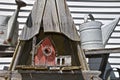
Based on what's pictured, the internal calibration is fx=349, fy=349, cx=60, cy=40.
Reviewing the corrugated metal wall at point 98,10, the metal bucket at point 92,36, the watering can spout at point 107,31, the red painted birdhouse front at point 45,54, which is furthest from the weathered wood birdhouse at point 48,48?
the corrugated metal wall at point 98,10

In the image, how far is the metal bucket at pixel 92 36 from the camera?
529cm

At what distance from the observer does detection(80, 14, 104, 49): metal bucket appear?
529 centimetres

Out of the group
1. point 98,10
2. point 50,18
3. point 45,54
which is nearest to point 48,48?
point 45,54

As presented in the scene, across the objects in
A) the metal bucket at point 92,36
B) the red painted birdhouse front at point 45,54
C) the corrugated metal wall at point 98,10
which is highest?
the corrugated metal wall at point 98,10

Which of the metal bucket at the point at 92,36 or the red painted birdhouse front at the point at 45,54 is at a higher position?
the metal bucket at the point at 92,36

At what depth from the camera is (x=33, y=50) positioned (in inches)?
180

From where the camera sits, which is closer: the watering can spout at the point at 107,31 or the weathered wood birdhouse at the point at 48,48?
the weathered wood birdhouse at the point at 48,48

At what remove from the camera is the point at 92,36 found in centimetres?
533

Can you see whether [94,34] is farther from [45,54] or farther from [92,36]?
[45,54]

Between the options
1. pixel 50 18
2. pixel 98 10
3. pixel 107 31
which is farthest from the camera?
pixel 98 10

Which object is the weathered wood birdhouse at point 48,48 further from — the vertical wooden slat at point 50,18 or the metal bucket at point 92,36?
the metal bucket at point 92,36

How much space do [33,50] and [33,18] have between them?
0.47m

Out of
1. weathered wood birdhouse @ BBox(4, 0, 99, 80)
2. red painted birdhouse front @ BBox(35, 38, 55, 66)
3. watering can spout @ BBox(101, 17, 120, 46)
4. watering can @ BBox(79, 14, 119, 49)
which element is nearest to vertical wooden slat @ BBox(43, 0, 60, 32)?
weathered wood birdhouse @ BBox(4, 0, 99, 80)

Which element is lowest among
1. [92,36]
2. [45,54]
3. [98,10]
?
[45,54]
